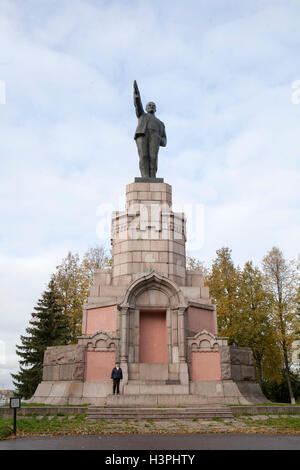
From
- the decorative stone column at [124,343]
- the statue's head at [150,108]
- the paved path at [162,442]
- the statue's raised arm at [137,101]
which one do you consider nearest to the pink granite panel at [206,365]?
the decorative stone column at [124,343]

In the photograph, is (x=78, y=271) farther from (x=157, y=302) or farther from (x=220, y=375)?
(x=220, y=375)

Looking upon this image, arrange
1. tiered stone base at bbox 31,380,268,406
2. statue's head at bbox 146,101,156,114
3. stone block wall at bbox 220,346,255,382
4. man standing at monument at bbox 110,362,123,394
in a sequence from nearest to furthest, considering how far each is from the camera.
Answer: tiered stone base at bbox 31,380,268,406 < man standing at monument at bbox 110,362,123,394 < stone block wall at bbox 220,346,255,382 < statue's head at bbox 146,101,156,114

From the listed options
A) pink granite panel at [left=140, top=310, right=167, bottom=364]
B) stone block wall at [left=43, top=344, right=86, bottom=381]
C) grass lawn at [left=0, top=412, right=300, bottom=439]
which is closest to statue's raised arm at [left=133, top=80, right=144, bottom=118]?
pink granite panel at [left=140, top=310, right=167, bottom=364]

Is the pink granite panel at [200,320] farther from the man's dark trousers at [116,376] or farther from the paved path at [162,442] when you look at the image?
the paved path at [162,442]

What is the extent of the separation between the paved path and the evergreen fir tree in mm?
20817

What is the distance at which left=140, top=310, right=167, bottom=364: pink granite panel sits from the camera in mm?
18625

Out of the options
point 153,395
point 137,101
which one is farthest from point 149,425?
point 137,101

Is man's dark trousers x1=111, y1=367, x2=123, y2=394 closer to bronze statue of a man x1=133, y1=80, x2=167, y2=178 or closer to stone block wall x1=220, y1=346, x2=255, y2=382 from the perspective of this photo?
stone block wall x1=220, y1=346, x2=255, y2=382

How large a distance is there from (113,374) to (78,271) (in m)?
21.6

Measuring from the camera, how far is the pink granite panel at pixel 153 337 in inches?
733

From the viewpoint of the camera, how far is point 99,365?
1752 centimetres

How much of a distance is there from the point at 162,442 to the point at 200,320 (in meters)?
11.1
